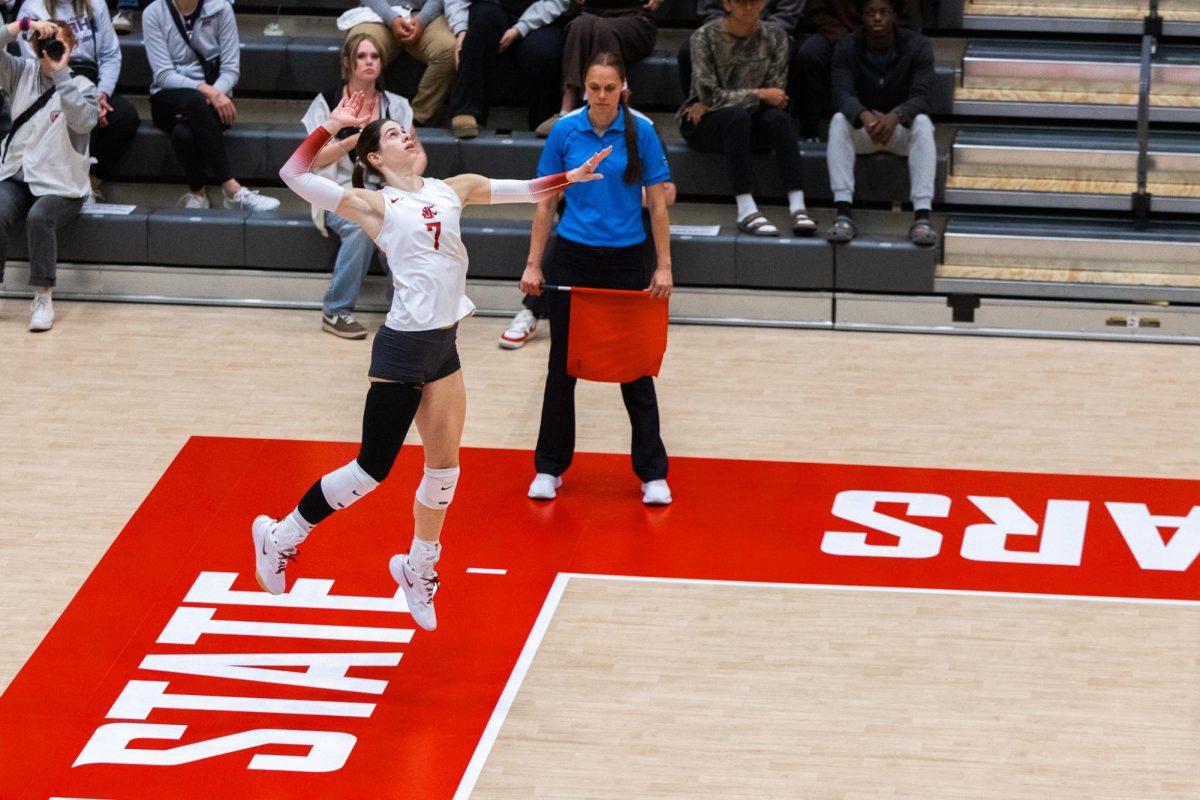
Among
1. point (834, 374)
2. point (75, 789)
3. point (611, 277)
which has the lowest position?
point (75, 789)

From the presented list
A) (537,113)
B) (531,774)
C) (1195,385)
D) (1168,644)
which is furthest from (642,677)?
(537,113)

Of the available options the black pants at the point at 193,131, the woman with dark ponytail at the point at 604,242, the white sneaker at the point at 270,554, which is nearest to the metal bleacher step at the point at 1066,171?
the woman with dark ponytail at the point at 604,242

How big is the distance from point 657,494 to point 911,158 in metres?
2.76

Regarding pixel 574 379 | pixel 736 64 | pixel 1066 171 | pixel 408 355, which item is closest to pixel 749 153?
pixel 736 64

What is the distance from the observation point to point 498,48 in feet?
30.2

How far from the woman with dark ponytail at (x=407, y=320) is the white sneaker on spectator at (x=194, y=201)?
387cm

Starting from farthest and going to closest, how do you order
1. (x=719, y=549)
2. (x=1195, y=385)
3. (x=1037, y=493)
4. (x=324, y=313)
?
(x=324, y=313)
(x=1195, y=385)
(x=1037, y=493)
(x=719, y=549)

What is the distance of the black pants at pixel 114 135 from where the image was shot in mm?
9195

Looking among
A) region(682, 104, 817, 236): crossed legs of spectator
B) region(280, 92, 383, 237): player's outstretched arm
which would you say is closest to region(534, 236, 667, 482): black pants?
region(280, 92, 383, 237): player's outstretched arm

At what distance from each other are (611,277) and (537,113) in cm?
279

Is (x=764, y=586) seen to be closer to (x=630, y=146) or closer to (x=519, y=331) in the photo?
(x=630, y=146)

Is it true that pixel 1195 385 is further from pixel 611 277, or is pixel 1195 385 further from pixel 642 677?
pixel 642 677

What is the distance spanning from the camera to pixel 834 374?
805cm

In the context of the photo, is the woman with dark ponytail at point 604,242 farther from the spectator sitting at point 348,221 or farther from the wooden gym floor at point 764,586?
the spectator sitting at point 348,221
